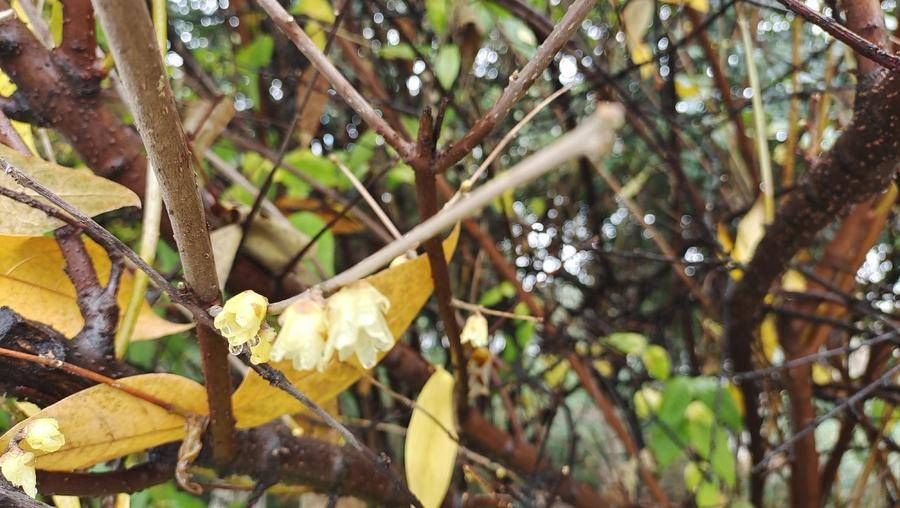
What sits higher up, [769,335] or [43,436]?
[769,335]

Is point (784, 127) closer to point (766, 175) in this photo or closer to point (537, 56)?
point (766, 175)

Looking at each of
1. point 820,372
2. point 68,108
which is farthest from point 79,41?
point 820,372

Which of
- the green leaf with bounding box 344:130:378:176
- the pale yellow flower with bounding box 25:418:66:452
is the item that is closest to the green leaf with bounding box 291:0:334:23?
the green leaf with bounding box 344:130:378:176

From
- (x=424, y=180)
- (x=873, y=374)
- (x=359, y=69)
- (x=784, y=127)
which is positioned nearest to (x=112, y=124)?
(x=424, y=180)

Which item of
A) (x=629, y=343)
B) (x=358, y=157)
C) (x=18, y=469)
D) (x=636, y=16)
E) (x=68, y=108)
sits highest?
(x=636, y=16)

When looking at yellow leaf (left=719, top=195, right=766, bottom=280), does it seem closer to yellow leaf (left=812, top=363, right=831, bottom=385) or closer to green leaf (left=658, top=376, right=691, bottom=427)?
green leaf (left=658, top=376, right=691, bottom=427)

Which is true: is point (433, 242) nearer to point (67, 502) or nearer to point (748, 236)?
point (67, 502)
